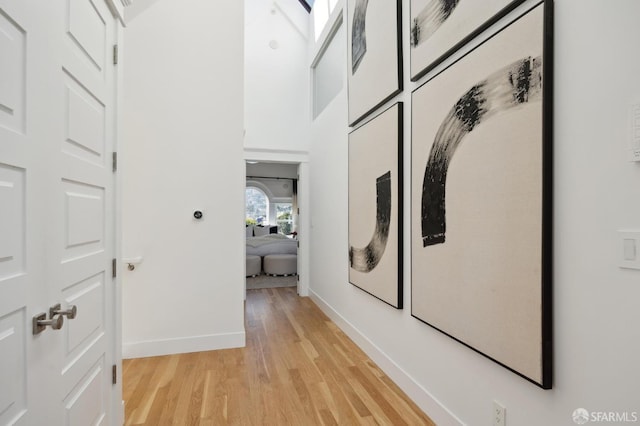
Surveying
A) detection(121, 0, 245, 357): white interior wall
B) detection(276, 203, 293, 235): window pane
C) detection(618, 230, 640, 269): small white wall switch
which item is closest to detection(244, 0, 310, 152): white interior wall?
detection(121, 0, 245, 357): white interior wall

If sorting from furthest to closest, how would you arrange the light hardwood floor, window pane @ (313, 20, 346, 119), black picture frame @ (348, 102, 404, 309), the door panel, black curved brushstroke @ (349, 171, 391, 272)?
window pane @ (313, 20, 346, 119) < black curved brushstroke @ (349, 171, 391, 272) < black picture frame @ (348, 102, 404, 309) < the light hardwood floor < the door panel

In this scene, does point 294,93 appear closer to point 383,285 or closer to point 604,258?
point 383,285

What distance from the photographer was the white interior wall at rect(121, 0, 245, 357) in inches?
115

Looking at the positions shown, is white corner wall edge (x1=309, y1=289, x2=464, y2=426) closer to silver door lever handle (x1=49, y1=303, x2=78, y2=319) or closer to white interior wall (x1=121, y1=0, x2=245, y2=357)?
white interior wall (x1=121, y1=0, x2=245, y2=357)

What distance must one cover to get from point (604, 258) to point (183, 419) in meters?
2.29

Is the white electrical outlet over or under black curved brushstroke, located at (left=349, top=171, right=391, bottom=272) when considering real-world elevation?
under

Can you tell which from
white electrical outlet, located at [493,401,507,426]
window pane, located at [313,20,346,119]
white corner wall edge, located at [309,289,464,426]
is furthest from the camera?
window pane, located at [313,20,346,119]

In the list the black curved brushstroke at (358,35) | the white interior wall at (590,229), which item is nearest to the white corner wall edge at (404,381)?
the white interior wall at (590,229)

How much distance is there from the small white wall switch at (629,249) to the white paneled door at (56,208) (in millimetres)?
1794

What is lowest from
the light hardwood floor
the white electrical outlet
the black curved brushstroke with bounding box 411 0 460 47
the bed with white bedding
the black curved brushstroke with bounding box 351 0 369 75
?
the light hardwood floor

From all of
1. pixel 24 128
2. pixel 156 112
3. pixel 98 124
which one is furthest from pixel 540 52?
pixel 156 112

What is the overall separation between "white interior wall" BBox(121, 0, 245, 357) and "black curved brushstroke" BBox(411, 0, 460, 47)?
177 cm

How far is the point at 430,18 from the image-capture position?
1.95 metres

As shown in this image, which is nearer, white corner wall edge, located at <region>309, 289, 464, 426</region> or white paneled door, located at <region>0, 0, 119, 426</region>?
white paneled door, located at <region>0, 0, 119, 426</region>
